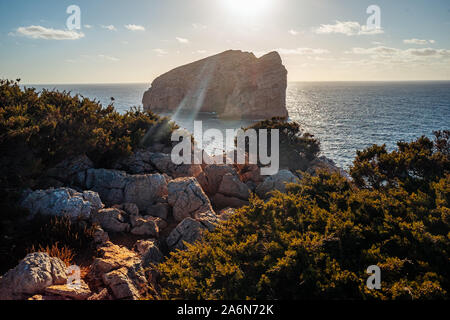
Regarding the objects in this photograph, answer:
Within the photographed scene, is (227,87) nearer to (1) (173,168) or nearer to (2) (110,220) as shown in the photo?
(1) (173,168)

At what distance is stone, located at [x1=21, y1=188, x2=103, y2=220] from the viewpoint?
8354 millimetres

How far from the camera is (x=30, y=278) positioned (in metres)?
5.36

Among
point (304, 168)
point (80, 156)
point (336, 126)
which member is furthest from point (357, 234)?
point (336, 126)

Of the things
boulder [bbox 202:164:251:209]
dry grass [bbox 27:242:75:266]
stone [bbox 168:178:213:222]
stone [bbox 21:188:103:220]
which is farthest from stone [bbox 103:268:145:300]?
boulder [bbox 202:164:251:209]

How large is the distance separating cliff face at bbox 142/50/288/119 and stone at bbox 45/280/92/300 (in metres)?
81.7

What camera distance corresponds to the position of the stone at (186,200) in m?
10.7

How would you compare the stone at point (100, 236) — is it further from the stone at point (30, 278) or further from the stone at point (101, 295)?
the stone at point (101, 295)

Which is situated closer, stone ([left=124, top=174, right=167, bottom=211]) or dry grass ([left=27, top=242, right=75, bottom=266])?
dry grass ([left=27, top=242, right=75, bottom=266])

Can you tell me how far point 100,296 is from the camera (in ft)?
18.7

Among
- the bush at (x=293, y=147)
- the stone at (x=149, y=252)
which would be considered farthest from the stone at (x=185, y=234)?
the bush at (x=293, y=147)

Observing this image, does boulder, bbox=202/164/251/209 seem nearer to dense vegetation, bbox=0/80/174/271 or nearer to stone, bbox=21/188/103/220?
dense vegetation, bbox=0/80/174/271

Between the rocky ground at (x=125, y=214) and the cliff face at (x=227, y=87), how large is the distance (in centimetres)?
7309

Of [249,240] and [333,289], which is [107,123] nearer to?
[249,240]
